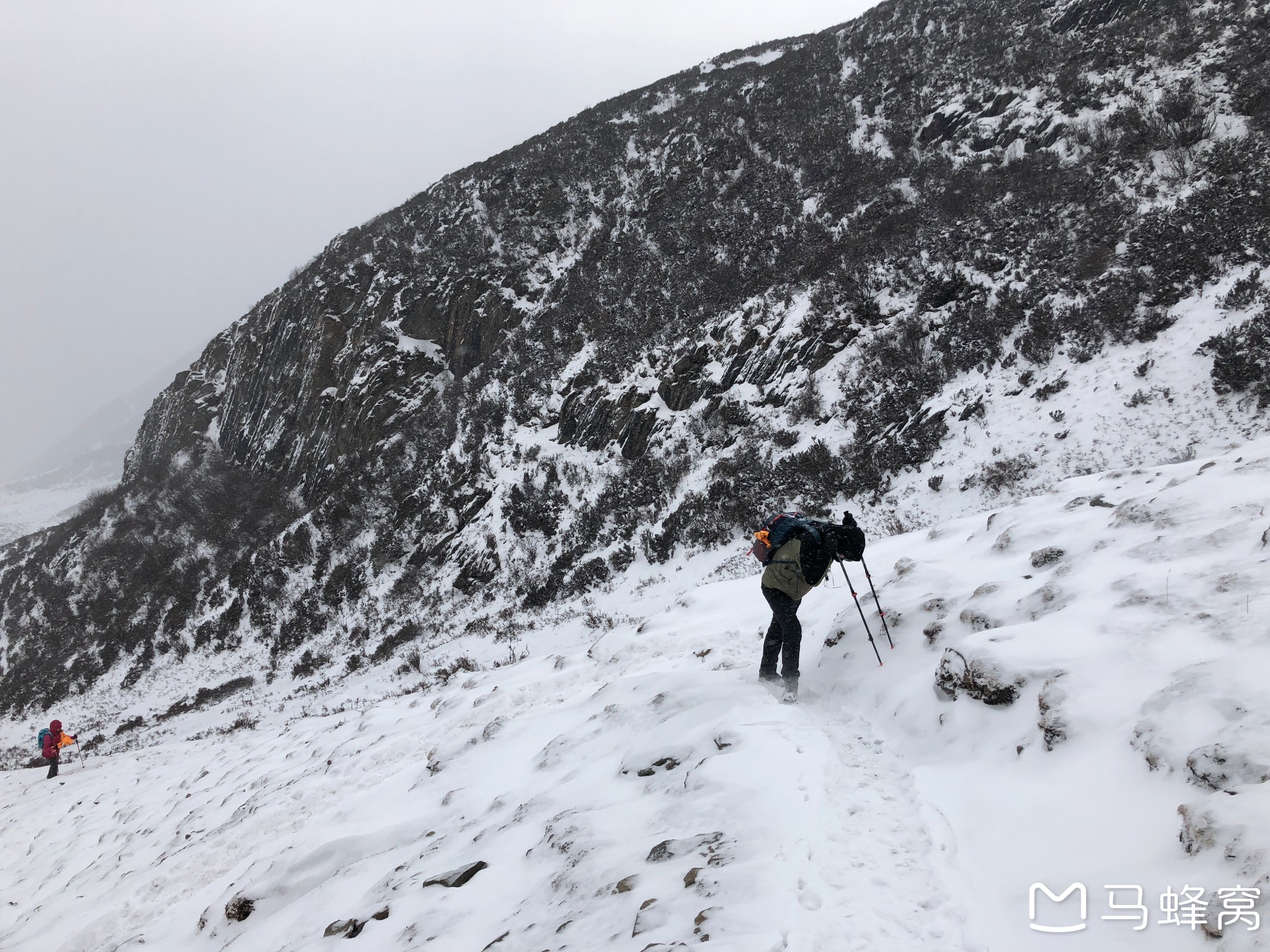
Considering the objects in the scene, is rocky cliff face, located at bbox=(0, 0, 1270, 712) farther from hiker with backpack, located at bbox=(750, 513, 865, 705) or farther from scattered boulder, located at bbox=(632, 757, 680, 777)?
scattered boulder, located at bbox=(632, 757, 680, 777)

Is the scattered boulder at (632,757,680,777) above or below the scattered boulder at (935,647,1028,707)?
below

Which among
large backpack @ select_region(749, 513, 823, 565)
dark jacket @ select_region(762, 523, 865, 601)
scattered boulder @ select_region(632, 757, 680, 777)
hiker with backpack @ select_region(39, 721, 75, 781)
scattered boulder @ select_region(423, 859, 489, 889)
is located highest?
large backpack @ select_region(749, 513, 823, 565)

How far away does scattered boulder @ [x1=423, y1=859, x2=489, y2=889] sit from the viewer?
3.88 m

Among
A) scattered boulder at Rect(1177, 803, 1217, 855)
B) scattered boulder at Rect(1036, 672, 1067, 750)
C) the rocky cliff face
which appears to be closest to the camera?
scattered boulder at Rect(1177, 803, 1217, 855)

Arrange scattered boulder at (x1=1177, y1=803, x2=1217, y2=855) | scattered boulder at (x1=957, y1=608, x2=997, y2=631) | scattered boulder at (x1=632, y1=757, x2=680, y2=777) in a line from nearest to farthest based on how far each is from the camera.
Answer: scattered boulder at (x1=1177, y1=803, x2=1217, y2=855) → scattered boulder at (x1=632, y1=757, x2=680, y2=777) → scattered boulder at (x1=957, y1=608, x2=997, y2=631)

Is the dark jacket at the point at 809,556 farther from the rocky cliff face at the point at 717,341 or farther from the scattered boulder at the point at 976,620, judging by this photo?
the rocky cliff face at the point at 717,341

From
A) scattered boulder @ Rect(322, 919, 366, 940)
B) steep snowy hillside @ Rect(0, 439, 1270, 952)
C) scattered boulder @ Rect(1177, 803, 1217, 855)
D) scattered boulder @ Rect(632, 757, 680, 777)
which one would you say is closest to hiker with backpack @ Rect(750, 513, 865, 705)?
steep snowy hillside @ Rect(0, 439, 1270, 952)

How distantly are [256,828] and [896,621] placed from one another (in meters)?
7.18

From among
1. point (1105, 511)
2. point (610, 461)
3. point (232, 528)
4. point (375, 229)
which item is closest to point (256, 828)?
point (1105, 511)

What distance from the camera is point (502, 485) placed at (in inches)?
809

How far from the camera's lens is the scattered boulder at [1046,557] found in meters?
4.95

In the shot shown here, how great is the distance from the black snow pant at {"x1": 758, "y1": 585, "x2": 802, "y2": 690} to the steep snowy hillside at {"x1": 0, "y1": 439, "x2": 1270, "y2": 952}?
0.26 metres

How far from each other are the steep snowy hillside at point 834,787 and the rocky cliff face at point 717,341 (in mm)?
6372

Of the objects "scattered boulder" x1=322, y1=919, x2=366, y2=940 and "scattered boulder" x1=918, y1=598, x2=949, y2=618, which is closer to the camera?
"scattered boulder" x1=322, y1=919, x2=366, y2=940
